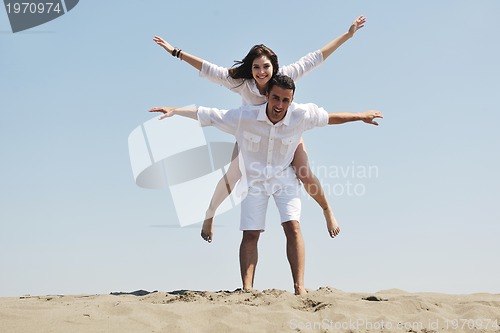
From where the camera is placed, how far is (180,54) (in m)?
6.28

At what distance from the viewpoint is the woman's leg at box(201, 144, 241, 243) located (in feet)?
19.4

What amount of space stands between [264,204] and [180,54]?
1.97 m

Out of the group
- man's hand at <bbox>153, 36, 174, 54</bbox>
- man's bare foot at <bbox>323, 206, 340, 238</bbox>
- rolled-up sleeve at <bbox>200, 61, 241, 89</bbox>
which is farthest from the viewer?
man's hand at <bbox>153, 36, 174, 54</bbox>

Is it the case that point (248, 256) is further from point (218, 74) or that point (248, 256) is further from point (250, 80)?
point (218, 74)

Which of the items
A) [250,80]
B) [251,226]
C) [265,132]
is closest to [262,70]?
[250,80]

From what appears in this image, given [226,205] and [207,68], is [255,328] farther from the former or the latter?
[207,68]

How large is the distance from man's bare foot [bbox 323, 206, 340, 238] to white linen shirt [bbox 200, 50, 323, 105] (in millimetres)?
1369

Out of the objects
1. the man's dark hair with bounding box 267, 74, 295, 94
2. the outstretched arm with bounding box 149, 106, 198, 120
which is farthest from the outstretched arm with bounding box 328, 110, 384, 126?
the outstretched arm with bounding box 149, 106, 198, 120

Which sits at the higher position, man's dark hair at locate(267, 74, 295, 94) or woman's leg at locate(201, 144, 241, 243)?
man's dark hair at locate(267, 74, 295, 94)

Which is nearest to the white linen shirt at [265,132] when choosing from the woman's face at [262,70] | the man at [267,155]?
the man at [267,155]

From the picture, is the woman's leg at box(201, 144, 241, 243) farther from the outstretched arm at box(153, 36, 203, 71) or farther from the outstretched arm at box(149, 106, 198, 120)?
the outstretched arm at box(153, 36, 203, 71)

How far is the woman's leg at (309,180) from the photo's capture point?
5812mm

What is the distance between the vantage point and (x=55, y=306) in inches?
182

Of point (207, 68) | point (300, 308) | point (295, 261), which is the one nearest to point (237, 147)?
point (207, 68)
